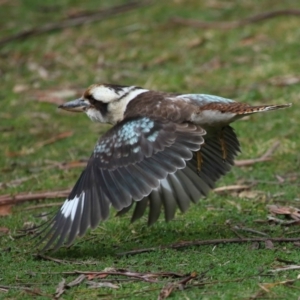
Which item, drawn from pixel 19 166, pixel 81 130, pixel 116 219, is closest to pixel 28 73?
pixel 81 130

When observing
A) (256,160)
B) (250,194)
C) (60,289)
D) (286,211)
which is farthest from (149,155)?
(256,160)

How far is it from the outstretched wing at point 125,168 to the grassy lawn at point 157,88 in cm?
28

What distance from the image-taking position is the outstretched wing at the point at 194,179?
247 inches

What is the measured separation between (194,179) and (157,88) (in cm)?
414

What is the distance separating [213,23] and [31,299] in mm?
7946

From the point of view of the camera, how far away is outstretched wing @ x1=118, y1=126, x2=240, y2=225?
626cm

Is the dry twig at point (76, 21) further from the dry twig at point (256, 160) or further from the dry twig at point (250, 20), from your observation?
the dry twig at point (256, 160)

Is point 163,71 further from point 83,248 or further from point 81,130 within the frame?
point 83,248

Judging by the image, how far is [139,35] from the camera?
494 inches

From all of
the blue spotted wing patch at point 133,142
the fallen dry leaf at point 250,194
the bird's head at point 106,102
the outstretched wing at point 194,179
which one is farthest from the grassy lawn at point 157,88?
the bird's head at point 106,102

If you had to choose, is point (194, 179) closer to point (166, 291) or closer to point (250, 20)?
point (166, 291)

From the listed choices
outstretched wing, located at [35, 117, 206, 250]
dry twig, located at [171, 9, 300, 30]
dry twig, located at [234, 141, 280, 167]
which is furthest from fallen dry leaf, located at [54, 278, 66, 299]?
dry twig, located at [171, 9, 300, 30]

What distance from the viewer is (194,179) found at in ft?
21.3

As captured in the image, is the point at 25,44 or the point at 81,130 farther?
the point at 25,44
